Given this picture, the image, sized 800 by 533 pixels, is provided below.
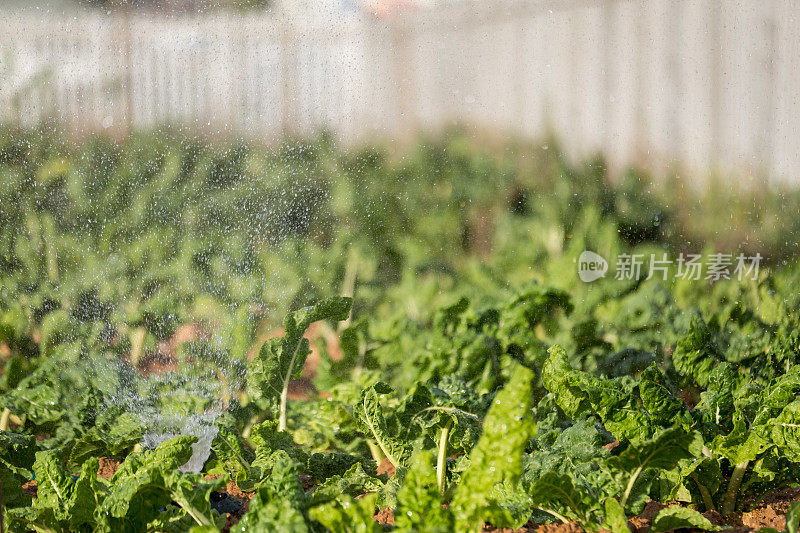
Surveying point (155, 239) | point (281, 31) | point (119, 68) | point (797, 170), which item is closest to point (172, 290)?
point (155, 239)

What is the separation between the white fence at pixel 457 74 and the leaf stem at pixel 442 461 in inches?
34.0

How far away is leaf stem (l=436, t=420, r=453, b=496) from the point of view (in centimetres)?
157

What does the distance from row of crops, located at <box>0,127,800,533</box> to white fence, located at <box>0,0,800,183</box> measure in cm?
8

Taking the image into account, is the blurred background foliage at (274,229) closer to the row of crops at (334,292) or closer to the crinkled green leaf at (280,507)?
the row of crops at (334,292)

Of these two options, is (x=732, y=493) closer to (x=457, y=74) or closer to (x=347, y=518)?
(x=347, y=518)

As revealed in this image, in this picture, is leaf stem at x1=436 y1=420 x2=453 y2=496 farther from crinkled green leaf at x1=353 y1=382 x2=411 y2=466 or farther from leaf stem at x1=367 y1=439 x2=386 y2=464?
leaf stem at x1=367 y1=439 x2=386 y2=464

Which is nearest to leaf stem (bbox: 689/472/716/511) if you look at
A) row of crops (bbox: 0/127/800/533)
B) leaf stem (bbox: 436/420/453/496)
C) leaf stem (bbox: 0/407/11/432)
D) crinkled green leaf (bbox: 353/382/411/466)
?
row of crops (bbox: 0/127/800/533)

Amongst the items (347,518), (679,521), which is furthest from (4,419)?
(679,521)

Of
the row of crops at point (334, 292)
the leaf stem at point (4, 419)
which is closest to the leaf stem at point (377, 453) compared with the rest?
the row of crops at point (334, 292)

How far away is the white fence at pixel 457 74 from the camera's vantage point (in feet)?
6.80

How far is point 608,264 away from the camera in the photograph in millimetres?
2359

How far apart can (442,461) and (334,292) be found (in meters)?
0.76

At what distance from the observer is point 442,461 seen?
1.58 m

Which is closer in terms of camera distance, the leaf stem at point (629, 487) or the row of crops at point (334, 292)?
the leaf stem at point (629, 487)
